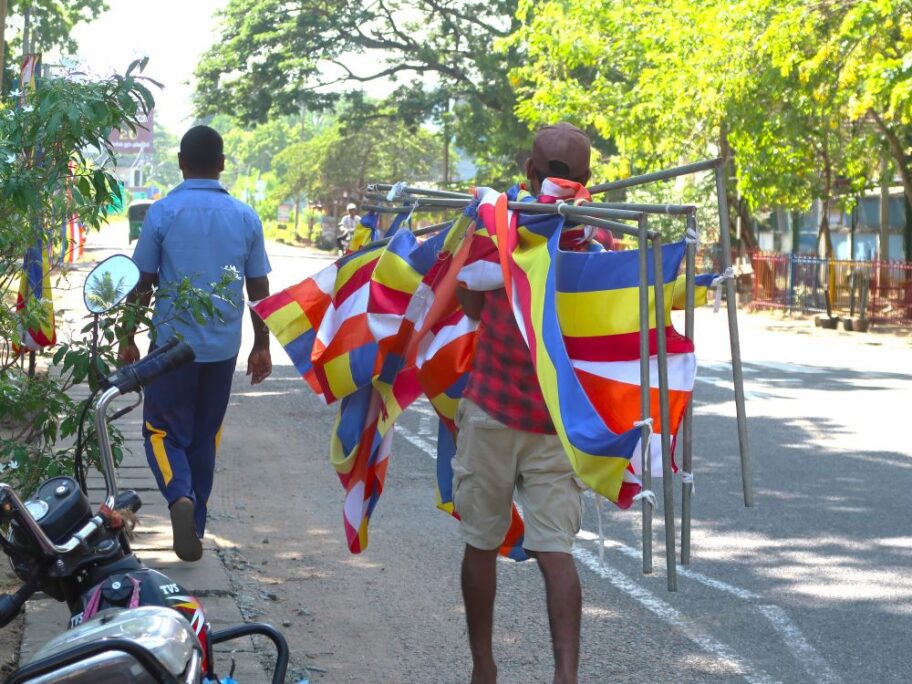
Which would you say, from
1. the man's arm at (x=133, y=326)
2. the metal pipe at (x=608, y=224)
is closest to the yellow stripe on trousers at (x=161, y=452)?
the man's arm at (x=133, y=326)

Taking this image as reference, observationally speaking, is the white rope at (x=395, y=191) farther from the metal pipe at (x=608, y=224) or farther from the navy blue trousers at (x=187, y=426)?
the navy blue trousers at (x=187, y=426)

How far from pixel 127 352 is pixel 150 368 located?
239cm

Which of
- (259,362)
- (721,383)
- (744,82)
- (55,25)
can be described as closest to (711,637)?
(259,362)

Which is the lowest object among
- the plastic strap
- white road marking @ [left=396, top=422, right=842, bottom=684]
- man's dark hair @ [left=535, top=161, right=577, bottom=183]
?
white road marking @ [left=396, top=422, right=842, bottom=684]

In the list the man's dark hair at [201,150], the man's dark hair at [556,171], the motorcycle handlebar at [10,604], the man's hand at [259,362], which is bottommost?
the motorcycle handlebar at [10,604]

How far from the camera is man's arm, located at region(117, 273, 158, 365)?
17.4ft

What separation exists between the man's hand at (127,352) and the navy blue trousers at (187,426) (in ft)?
1.06

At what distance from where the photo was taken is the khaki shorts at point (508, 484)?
440cm

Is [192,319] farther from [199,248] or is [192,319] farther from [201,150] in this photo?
[201,150]

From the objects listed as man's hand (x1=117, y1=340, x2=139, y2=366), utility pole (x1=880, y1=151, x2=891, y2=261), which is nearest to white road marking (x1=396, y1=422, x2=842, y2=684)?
man's hand (x1=117, y1=340, x2=139, y2=366)

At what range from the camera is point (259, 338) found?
649cm

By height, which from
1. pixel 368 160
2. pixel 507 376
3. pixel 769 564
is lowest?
pixel 769 564

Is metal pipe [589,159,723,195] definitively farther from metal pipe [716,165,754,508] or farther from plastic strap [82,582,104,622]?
plastic strap [82,582,104,622]

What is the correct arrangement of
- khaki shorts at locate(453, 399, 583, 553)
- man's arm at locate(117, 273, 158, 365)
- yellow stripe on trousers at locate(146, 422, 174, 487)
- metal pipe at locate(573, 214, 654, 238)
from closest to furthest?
metal pipe at locate(573, 214, 654, 238), khaki shorts at locate(453, 399, 583, 553), man's arm at locate(117, 273, 158, 365), yellow stripe on trousers at locate(146, 422, 174, 487)
